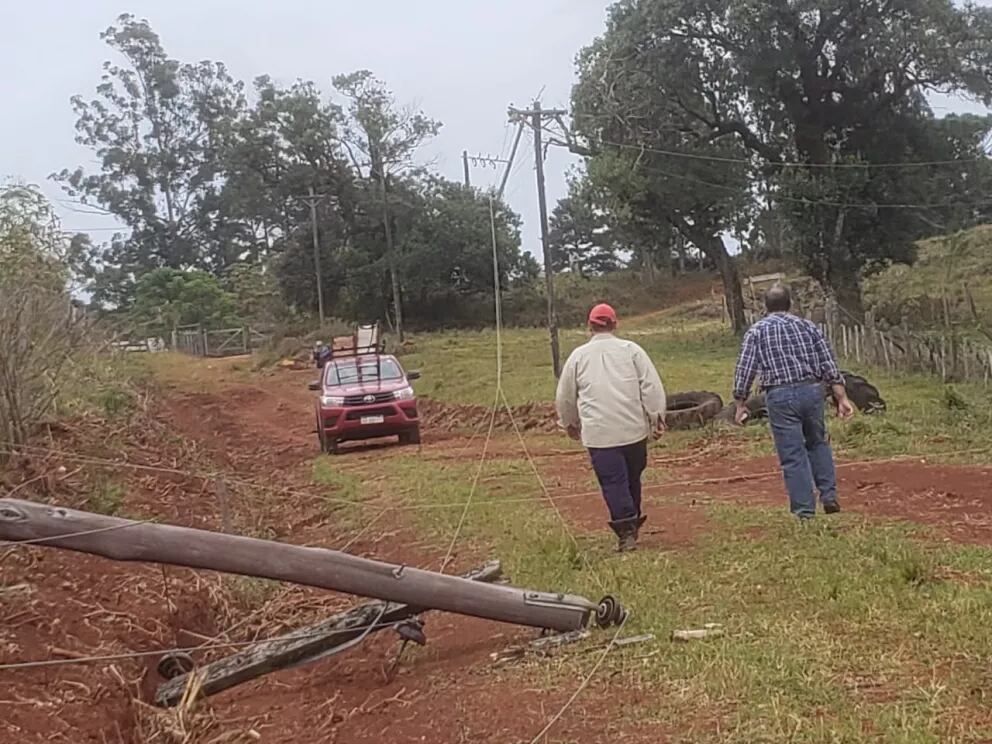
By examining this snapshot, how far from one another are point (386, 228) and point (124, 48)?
32.0 metres

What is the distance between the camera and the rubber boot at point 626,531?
787cm

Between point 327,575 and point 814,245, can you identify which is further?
point 814,245

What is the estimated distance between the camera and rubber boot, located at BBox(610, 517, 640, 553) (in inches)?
310

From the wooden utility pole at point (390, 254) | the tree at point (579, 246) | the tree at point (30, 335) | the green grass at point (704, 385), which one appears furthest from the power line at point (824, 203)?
the tree at point (579, 246)

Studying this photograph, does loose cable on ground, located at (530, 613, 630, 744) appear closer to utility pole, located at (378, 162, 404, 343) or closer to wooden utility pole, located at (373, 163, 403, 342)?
wooden utility pole, located at (373, 163, 403, 342)

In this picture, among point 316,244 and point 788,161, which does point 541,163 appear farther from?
point 316,244

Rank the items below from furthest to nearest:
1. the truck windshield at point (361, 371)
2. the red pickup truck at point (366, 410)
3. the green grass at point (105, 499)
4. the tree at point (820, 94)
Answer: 1. the tree at point (820, 94)
2. the truck windshield at point (361, 371)
3. the red pickup truck at point (366, 410)
4. the green grass at point (105, 499)

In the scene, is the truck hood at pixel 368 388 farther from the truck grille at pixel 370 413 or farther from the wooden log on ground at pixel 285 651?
the wooden log on ground at pixel 285 651

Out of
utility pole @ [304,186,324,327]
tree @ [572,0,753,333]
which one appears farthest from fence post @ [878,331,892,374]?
utility pole @ [304,186,324,327]

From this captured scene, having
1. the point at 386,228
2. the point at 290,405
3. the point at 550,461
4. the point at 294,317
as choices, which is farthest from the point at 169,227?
the point at 550,461

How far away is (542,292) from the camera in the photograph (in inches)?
2154

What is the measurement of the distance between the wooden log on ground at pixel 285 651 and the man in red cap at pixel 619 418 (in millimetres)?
2065

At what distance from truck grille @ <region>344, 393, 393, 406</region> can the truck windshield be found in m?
0.58

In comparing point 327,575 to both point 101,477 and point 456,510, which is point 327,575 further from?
point 101,477
